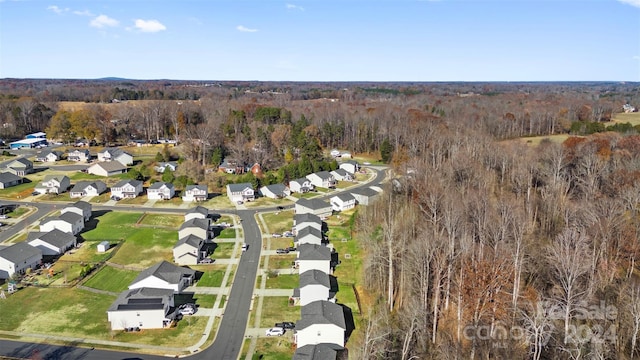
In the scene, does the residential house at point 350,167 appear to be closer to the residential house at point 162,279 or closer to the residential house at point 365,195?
the residential house at point 365,195

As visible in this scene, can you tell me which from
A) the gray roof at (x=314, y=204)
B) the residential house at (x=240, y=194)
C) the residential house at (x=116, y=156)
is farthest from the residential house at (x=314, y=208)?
the residential house at (x=116, y=156)

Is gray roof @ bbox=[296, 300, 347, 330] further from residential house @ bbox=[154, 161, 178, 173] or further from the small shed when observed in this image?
residential house @ bbox=[154, 161, 178, 173]

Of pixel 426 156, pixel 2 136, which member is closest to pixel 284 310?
pixel 426 156

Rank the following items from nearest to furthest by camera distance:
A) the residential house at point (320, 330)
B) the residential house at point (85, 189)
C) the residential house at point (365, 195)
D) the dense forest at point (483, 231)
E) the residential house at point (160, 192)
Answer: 1. the dense forest at point (483, 231)
2. the residential house at point (320, 330)
3. the residential house at point (365, 195)
4. the residential house at point (85, 189)
5. the residential house at point (160, 192)

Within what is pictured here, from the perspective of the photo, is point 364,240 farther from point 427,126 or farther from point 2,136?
point 2,136

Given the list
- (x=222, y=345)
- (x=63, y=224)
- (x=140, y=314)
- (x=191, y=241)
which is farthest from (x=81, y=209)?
(x=222, y=345)

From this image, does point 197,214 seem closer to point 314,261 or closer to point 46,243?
point 46,243

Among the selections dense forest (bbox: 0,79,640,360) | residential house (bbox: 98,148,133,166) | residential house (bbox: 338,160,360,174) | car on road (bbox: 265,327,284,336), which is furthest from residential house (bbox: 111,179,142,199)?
car on road (bbox: 265,327,284,336)

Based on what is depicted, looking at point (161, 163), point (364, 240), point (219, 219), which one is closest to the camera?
point (364, 240)
